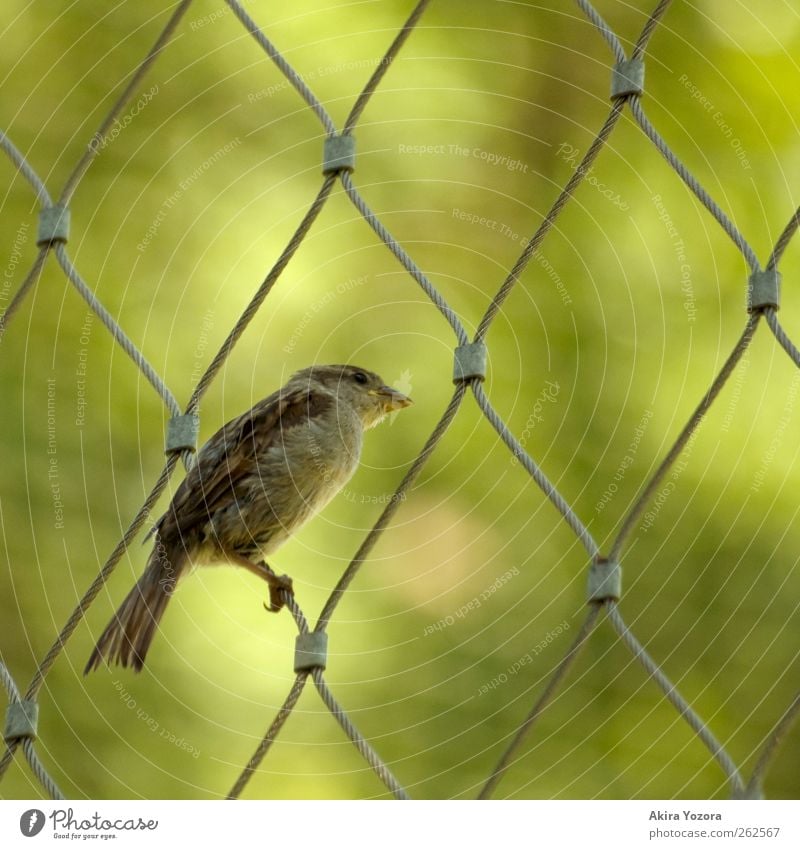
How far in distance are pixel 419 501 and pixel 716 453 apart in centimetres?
68

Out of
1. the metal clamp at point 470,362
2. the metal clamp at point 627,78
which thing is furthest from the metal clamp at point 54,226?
the metal clamp at point 627,78

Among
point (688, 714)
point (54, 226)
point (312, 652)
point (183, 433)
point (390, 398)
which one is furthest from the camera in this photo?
point (390, 398)

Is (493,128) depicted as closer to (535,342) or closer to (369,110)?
(369,110)

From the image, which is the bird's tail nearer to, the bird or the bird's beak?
the bird

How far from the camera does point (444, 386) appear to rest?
2.59 m

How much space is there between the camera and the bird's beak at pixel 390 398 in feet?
8.86

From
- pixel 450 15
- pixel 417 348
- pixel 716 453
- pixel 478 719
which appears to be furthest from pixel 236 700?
pixel 450 15

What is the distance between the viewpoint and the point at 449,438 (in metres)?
2.78

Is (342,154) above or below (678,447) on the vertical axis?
above

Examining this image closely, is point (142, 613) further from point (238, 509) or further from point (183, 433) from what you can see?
point (183, 433)

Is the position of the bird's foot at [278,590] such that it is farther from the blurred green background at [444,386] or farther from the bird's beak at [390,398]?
the bird's beak at [390,398]

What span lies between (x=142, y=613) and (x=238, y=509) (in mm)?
233

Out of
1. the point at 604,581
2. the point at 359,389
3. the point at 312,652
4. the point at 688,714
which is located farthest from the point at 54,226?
the point at 688,714

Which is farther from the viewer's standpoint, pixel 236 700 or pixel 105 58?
pixel 105 58
